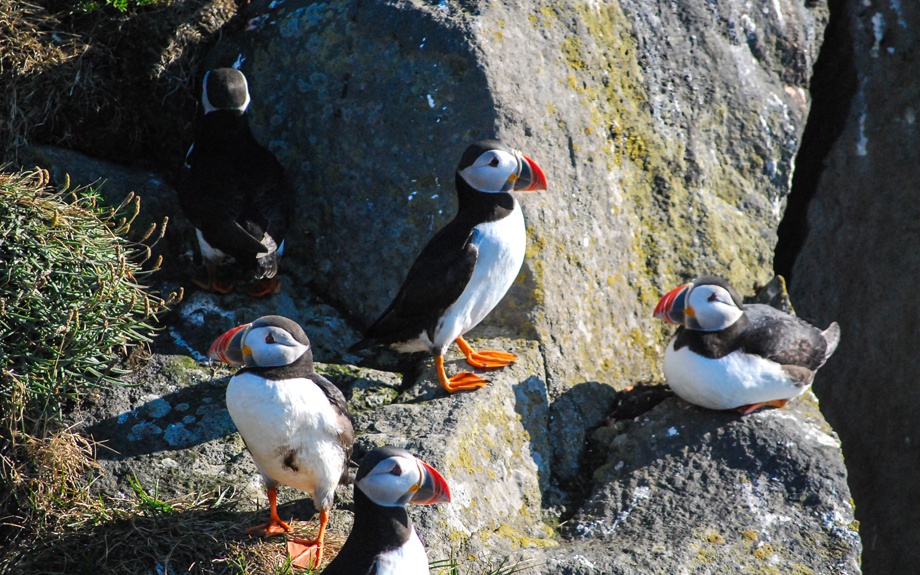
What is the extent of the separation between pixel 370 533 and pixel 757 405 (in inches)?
82.6

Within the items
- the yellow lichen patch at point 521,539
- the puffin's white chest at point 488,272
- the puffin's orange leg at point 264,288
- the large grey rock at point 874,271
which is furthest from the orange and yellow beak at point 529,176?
the large grey rock at point 874,271

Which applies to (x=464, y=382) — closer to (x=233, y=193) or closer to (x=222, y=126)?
(x=233, y=193)

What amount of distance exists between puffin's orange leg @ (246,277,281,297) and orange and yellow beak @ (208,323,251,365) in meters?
1.16

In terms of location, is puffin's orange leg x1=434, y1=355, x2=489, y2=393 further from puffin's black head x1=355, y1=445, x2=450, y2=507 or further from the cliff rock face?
puffin's black head x1=355, y1=445, x2=450, y2=507

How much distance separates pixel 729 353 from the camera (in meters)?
4.65

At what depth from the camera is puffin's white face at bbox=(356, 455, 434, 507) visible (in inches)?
135

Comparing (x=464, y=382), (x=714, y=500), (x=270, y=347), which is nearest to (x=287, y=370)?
(x=270, y=347)

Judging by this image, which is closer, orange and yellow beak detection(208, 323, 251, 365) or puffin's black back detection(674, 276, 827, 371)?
orange and yellow beak detection(208, 323, 251, 365)

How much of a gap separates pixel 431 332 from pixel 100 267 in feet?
4.88

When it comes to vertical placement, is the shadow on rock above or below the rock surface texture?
below

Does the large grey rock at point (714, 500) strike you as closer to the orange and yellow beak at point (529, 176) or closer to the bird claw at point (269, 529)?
the bird claw at point (269, 529)

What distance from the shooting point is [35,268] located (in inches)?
161

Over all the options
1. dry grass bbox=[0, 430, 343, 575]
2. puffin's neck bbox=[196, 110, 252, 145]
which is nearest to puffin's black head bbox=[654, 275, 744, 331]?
dry grass bbox=[0, 430, 343, 575]

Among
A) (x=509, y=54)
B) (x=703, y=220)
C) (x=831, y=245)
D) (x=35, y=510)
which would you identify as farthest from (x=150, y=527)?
(x=831, y=245)
